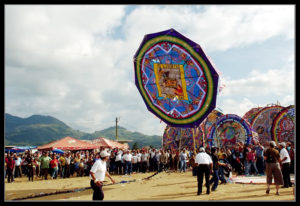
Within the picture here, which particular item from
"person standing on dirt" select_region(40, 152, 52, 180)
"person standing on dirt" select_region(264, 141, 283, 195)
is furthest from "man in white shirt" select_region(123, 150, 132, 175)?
"person standing on dirt" select_region(264, 141, 283, 195)

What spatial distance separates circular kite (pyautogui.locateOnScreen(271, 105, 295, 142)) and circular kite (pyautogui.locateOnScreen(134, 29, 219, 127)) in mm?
14062

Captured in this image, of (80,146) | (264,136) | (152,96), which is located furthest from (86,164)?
(264,136)

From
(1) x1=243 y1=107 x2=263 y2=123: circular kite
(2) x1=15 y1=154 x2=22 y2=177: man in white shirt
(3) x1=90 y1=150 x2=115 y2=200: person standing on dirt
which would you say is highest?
(1) x1=243 y1=107 x2=263 y2=123: circular kite

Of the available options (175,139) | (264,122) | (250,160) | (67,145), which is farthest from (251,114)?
(67,145)

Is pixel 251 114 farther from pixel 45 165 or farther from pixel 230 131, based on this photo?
pixel 45 165

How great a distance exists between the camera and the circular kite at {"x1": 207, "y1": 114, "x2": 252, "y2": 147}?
23.1 meters

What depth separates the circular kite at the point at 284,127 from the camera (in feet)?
79.8

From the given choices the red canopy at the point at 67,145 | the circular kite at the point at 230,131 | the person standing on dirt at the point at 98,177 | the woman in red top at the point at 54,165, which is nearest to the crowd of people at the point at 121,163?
the woman in red top at the point at 54,165

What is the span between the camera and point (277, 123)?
24.9 meters

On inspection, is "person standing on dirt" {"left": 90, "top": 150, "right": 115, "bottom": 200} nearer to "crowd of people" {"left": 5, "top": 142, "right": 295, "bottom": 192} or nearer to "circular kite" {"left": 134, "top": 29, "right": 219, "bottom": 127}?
"circular kite" {"left": 134, "top": 29, "right": 219, "bottom": 127}

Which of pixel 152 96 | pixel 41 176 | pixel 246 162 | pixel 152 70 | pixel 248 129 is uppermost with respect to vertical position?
pixel 152 70

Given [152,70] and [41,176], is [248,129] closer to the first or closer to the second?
[152,70]

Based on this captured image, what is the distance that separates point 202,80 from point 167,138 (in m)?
22.2

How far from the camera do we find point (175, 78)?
540 inches
